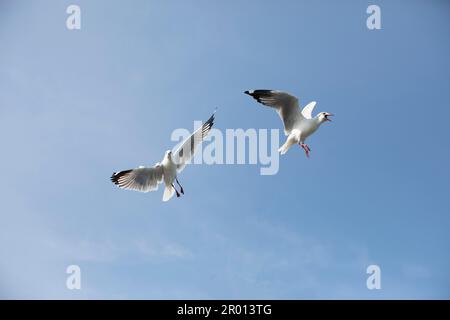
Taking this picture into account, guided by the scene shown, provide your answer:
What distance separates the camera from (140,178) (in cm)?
660

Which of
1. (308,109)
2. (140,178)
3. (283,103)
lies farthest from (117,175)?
(308,109)

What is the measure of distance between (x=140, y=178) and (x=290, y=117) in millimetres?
2258

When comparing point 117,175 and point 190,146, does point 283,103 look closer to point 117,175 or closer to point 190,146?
point 190,146

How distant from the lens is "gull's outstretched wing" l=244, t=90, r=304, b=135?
657 cm

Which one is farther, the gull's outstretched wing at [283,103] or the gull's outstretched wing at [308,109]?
the gull's outstretched wing at [308,109]

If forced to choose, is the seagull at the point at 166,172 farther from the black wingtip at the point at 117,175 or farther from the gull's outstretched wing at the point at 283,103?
the gull's outstretched wing at the point at 283,103

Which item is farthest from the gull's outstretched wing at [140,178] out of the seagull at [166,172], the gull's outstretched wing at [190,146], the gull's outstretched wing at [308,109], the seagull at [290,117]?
the gull's outstretched wing at [308,109]

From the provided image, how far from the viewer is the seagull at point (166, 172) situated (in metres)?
6.52

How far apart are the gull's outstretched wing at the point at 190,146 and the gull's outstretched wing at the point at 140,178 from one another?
30 cm

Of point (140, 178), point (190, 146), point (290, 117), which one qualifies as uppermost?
point (290, 117)

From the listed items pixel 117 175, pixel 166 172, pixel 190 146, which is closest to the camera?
pixel 117 175
